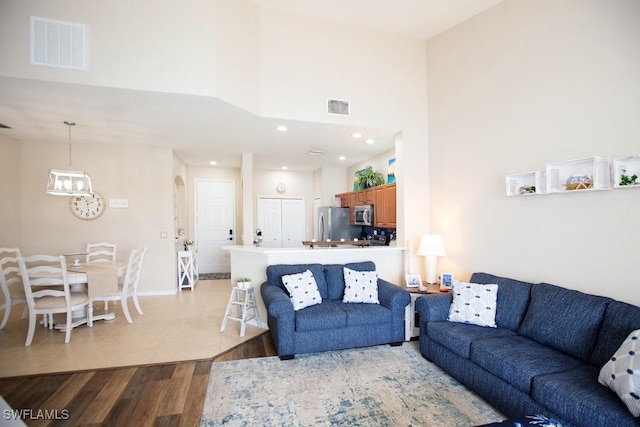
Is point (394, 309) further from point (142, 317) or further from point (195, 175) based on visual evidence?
point (195, 175)

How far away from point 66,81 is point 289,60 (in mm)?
2303

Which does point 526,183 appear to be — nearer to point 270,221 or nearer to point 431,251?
point 431,251

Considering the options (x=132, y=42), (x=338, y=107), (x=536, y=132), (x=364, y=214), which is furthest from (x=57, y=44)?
(x=364, y=214)

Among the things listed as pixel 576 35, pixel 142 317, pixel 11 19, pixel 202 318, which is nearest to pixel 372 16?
pixel 576 35

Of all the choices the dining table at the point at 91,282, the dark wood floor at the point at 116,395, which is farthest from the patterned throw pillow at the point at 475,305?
the dining table at the point at 91,282

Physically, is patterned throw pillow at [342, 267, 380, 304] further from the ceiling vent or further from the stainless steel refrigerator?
the ceiling vent

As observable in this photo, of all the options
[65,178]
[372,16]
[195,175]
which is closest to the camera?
[372,16]

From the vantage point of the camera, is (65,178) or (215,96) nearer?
(215,96)

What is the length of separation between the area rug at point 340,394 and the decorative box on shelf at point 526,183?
1.91m

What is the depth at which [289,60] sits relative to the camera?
3.77 m

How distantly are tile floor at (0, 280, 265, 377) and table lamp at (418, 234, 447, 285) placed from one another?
2.36 meters

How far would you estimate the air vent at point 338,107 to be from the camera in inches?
154

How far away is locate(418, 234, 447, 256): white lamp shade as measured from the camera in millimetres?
3801

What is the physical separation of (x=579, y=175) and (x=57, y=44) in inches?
186
